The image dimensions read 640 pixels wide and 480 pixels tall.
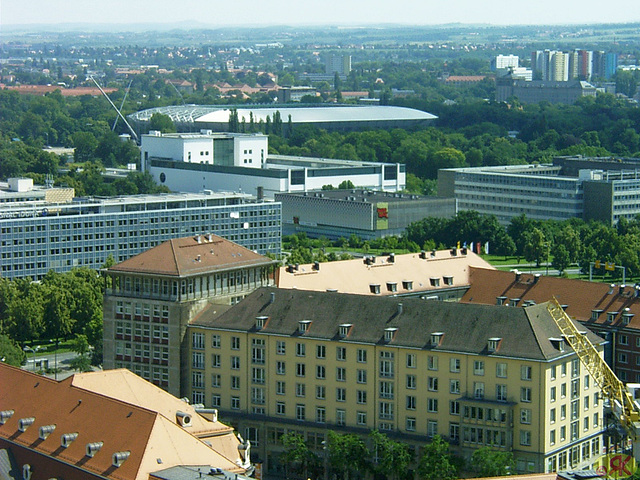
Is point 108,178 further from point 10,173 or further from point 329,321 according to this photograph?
point 329,321

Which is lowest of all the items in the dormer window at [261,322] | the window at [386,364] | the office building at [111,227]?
the office building at [111,227]

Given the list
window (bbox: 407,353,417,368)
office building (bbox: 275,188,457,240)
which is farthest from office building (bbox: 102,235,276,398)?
office building (bbox: 275,188,457,240)

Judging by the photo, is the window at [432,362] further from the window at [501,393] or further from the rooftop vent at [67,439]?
the rooftop vent at [67,439]

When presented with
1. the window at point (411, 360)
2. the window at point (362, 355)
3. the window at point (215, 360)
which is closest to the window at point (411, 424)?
the window at point (411, 360)

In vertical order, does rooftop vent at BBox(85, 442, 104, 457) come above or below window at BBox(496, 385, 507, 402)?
above

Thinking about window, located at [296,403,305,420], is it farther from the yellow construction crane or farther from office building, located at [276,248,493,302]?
the yellow construction crane

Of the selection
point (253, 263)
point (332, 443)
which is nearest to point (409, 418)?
point (332, 443)
